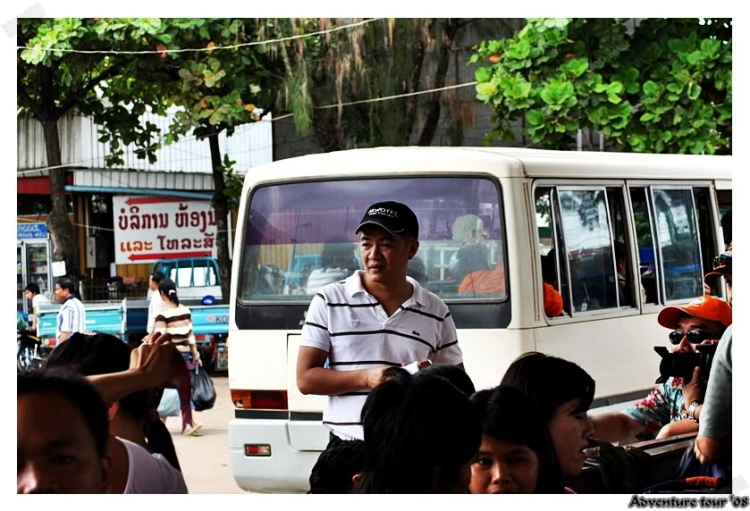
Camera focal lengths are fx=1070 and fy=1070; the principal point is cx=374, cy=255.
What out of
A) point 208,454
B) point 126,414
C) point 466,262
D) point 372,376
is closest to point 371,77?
point 208,454

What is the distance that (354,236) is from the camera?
6.70 m

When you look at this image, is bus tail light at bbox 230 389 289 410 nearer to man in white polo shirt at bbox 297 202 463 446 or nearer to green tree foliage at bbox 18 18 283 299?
man in white polo shirt at bbox 297 202 463 446

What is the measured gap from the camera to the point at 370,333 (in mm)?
4242

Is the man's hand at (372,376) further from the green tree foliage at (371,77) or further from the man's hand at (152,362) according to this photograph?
the green tree foliage at (371,77)

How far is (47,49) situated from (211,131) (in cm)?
354

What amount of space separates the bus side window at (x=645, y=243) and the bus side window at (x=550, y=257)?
94 cm

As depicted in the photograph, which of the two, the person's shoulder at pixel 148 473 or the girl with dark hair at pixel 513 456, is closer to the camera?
the person's shoulder at pixel 148 473

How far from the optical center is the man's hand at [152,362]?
2.88 m

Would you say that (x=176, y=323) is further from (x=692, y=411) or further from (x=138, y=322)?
(x=692, y=411)

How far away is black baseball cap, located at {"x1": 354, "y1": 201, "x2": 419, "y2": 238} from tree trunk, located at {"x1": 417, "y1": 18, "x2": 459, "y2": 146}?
9683 millimetres

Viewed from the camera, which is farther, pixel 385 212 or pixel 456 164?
pixel 456 164

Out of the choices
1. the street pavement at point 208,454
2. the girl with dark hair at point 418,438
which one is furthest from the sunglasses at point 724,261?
the street pavement at point 208,454

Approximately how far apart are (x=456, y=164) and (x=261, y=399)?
1887 mm
